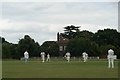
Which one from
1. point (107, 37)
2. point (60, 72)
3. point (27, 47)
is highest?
point (107, 37)

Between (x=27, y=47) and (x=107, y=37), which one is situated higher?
(x=107, y=37)

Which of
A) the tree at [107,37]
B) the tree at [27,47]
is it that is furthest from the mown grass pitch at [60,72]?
the tree at [107,37]

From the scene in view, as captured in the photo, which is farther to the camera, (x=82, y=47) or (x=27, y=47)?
(x=82, y=47)

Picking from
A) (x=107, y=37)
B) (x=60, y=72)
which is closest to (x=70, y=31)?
(x=107, y=37)

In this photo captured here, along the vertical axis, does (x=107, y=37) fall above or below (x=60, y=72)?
above

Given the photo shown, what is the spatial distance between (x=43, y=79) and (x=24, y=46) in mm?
96209

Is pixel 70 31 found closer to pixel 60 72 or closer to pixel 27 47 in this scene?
pixel 27 47

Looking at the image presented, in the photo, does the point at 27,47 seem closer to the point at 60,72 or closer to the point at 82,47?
the point at 82,47

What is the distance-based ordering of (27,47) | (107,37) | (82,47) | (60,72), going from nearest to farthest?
(60,72)
(27,47)
(82,47)
(107,37)

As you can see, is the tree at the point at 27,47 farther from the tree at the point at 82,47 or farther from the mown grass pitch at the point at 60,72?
the mown grass pitch at the point at 60,72

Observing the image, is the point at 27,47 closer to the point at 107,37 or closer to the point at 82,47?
the point at 82,47

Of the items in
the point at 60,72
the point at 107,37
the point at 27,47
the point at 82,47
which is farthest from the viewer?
the point at 107,37

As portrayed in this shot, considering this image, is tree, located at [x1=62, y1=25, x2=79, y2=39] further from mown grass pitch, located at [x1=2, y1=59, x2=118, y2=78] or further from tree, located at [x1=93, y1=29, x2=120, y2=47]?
mown grass pitch, located at [x1=2, y1=59, x2=118, y2=78]

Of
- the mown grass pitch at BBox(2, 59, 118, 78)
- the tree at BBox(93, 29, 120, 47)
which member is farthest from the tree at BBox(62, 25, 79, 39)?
the mown grass pitch at BBox(2, 59, 118, 78)
